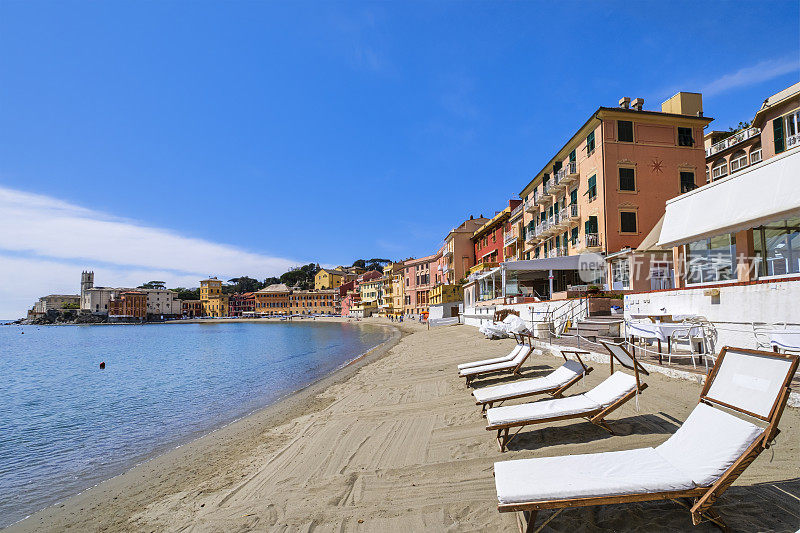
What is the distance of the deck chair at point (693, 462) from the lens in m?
3.30

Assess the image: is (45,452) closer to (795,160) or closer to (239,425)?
(239,425)

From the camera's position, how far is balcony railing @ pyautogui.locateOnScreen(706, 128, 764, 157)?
1129 inches

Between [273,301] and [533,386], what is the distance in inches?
5237

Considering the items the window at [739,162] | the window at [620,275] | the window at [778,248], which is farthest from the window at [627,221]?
the window at [778,248]

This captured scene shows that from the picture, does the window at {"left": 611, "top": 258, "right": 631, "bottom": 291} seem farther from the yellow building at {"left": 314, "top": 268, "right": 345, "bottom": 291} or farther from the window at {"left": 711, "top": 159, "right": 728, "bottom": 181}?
the yellow building at {"left": 314, "top": 268, "right": 345, "bottom": 291}

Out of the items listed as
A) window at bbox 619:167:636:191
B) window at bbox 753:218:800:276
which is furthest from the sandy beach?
window at bbox 619:167:636:191

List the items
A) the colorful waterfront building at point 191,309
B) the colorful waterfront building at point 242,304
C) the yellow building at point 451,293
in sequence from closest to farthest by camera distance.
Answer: the yellow building at point 451,293 < the colorful waterfront building at point 242,304 < the colorful waterfront building at point 191,309

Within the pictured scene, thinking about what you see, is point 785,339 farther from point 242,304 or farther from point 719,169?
point 242,304

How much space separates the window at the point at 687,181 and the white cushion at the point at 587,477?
25.3m

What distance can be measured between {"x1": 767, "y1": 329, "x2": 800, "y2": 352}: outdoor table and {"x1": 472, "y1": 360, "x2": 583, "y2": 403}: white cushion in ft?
10.2

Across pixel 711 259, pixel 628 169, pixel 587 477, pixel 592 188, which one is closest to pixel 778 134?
pixel 628 169

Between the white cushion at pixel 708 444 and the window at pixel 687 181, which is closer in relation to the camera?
the white cushion at pixel 708 444

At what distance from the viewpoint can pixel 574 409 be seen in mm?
5535

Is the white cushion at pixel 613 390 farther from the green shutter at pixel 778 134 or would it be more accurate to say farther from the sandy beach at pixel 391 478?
the green shutter at pixel 778 134
